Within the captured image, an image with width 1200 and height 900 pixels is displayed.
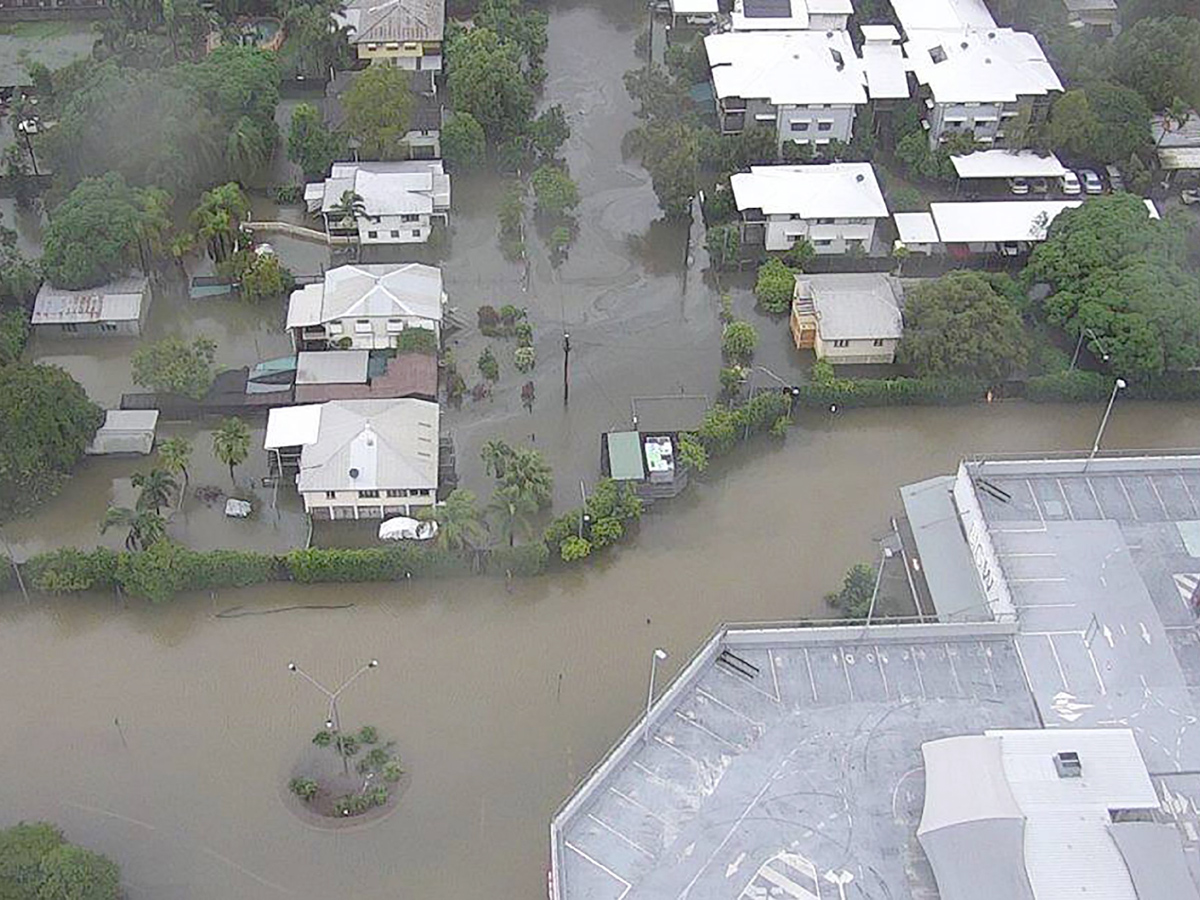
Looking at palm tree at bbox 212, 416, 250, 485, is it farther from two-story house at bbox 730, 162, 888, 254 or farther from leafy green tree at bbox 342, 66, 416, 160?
two-story house at bbox 730, 162, 888, 254

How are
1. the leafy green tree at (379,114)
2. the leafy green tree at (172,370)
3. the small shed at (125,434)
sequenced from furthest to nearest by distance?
the leafy green tree at (379,114) < the leafy green tree at (172,370) < the small shed at (125,434)

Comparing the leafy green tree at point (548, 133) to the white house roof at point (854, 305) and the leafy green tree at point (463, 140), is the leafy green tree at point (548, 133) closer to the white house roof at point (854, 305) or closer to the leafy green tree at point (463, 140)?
the leafy green tree at point (463, 140)

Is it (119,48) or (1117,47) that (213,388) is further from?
(1117,47)

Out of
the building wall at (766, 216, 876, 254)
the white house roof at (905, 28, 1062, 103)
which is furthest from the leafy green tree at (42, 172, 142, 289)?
the white house roof at (905, 28, 1062, 103)

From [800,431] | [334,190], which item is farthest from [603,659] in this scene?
[334,190]

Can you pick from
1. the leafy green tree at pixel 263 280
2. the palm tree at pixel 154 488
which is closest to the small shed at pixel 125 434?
the palm tree at pixel 154 488

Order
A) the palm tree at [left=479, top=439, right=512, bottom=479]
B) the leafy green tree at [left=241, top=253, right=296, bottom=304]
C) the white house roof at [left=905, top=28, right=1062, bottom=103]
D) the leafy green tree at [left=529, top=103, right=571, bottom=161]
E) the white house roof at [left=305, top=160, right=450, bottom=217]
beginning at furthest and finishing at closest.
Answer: the leafy green tree at [left=529, top=103, right=571, bottom=161], the white house roof at [left=905, top=28, right=1062, bottom=103], the white house roof at [left=305, top=160, right=450, bottom=217], the leafy green tree at [left=241, top=253, right=296, bottom=304], the palm tree at [left=479, top=439, right=512, bottom=479]
